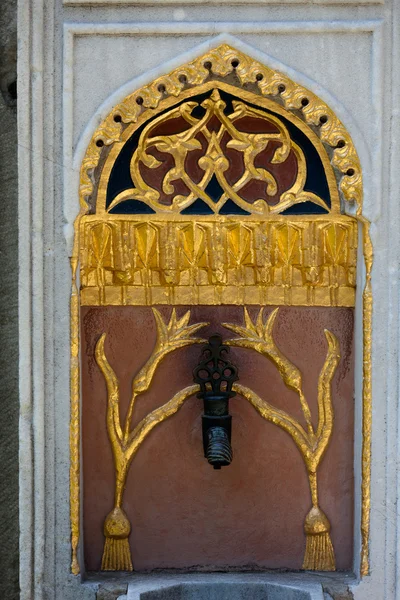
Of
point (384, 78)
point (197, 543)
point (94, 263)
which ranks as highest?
point (384, 78)

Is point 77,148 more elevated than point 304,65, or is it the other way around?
point 304,65

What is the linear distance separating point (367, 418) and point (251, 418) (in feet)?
0.99

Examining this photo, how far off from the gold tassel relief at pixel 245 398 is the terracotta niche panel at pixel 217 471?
0.06 feet

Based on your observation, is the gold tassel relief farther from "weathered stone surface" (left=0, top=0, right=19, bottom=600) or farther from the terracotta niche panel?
"weathered stone surface" (left=0, top=0, right=19, bottom=600)

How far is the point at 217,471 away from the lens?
2.88 m

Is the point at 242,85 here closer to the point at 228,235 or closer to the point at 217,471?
the point at 228,235

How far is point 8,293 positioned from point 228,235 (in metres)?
0.57

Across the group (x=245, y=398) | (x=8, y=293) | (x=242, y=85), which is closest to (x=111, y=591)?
(x=245, y=398)

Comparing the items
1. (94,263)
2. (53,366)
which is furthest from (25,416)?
(94,263)

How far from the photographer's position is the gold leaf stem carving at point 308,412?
112 inches

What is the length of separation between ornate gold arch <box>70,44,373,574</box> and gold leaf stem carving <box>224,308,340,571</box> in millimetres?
92

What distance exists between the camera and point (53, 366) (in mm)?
2777

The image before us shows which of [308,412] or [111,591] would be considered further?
[308,412]

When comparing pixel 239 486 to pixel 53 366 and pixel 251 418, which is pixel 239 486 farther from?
pixel 53 366
